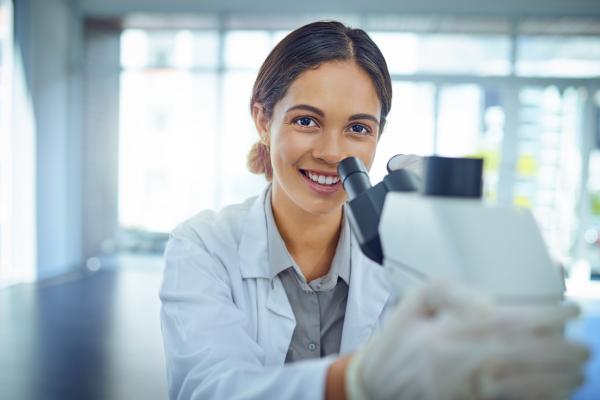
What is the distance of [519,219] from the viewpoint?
526 mm

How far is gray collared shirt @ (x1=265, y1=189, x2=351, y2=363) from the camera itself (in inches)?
41.3

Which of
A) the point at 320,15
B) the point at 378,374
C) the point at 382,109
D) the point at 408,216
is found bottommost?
the point at 378,374

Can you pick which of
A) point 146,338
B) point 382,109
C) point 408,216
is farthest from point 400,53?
point 408,216

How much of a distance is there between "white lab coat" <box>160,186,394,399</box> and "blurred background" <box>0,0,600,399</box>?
3.01m

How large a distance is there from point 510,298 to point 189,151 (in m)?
5.28

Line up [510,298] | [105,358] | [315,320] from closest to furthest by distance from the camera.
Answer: [510,298], [315,320], [105,358]

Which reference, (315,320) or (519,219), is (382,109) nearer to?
(315,320)

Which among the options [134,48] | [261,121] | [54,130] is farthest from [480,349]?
[134,48]

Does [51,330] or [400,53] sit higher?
[400,53]

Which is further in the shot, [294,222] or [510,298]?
[294,222]

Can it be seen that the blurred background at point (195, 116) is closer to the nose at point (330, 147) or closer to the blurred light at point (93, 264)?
the blurred light at point (93, 264)

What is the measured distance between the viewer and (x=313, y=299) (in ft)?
3.59

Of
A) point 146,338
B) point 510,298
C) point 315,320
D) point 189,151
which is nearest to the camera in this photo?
point 510,298

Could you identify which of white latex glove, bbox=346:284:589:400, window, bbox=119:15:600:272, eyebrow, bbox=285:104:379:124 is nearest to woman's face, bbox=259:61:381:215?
eyebrow, bbox=285:104:379:124
